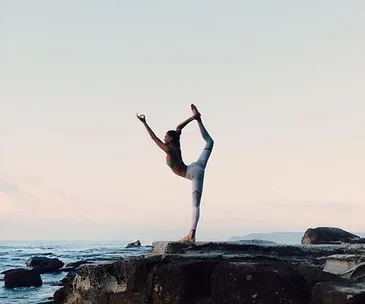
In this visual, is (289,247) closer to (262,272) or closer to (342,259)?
(342,259)

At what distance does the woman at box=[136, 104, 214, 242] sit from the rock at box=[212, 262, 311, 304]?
261 centimetres

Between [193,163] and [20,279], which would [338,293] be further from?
[20,279]

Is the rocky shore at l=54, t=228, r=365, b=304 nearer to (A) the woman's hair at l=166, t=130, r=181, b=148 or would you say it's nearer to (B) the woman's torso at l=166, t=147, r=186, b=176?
(B) the woman's torso at l=166, t=147, r=186, b=176

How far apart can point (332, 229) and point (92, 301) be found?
24.0 meters

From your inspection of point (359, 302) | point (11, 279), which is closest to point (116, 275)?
point (359, 302)

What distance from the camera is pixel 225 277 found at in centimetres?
643

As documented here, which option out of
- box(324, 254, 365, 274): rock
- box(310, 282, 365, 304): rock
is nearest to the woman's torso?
box(324, 254, 365, 274): rock

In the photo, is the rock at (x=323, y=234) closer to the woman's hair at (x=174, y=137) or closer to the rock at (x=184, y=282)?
the woman's hair at (x=174, y=137)

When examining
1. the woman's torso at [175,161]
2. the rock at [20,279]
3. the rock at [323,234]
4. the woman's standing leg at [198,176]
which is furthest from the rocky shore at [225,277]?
the rock at [323,234]

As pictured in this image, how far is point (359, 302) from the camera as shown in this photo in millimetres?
5297

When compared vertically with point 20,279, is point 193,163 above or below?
above

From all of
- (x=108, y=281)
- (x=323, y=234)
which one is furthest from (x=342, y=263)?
(x=323, y=234)

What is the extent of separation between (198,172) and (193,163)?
0.20 metres

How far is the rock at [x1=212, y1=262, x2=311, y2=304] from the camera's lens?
593 cm
